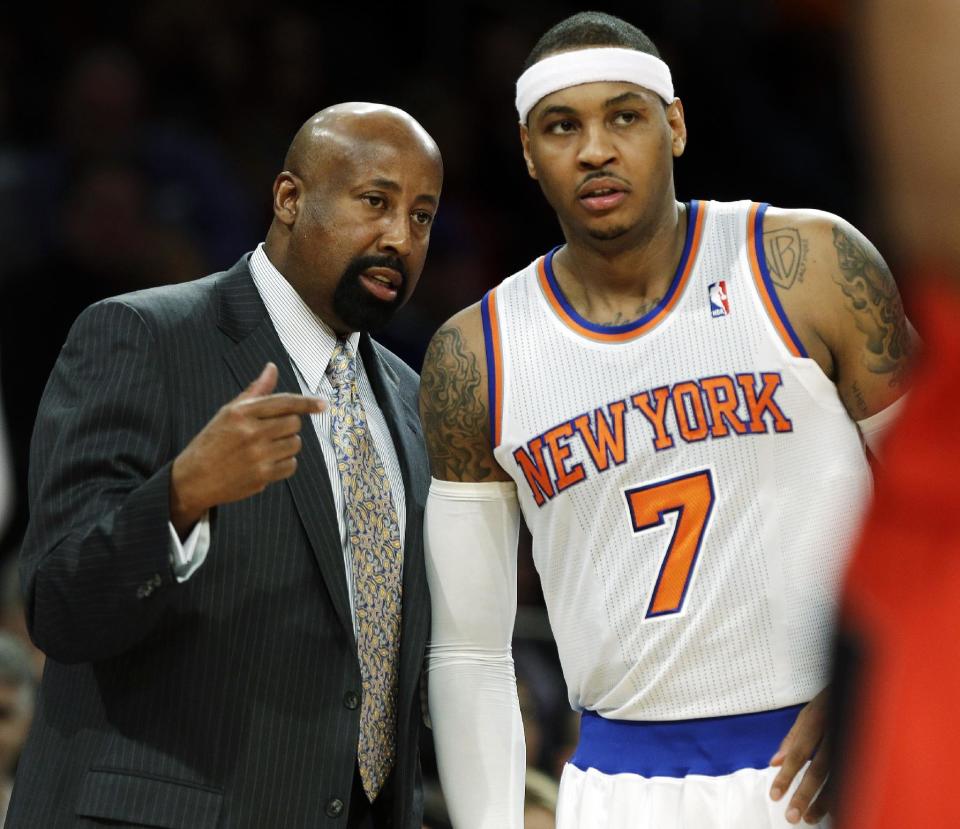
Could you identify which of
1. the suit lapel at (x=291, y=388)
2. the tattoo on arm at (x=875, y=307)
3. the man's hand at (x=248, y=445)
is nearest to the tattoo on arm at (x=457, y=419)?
the suit lapel at (x=291, y=388)

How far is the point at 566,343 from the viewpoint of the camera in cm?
284

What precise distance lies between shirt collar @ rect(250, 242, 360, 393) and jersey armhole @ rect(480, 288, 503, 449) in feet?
1.10

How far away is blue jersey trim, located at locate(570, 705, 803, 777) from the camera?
8.46 feet

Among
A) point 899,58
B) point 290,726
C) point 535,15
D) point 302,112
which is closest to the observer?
point 899,58

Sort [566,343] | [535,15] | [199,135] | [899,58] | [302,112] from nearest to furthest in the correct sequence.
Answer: [899,58]
[566,343]
[199,135]
[302,112]
[535,15]

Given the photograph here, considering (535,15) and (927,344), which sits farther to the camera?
(535,15)

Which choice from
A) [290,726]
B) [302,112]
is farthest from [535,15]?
[290,726]

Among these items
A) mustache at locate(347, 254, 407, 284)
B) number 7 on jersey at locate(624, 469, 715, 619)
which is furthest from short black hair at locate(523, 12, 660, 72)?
number 7 on jersey at locate(624, 469, 715, 619)

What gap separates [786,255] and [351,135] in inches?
37.8

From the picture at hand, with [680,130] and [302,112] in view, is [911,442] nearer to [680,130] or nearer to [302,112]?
[680,130]

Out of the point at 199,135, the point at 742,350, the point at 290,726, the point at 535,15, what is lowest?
the point at 290,726

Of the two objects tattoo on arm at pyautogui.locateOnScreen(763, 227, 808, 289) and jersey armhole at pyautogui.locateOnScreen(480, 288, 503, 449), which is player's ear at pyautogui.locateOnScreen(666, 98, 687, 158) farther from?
jersey armhole at pyautogui.locateOnScreen(480, 288, 503, 449)

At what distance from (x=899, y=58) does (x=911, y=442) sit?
0.59 ft

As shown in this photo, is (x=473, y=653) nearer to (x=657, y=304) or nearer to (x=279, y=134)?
(x=657, y=304)
